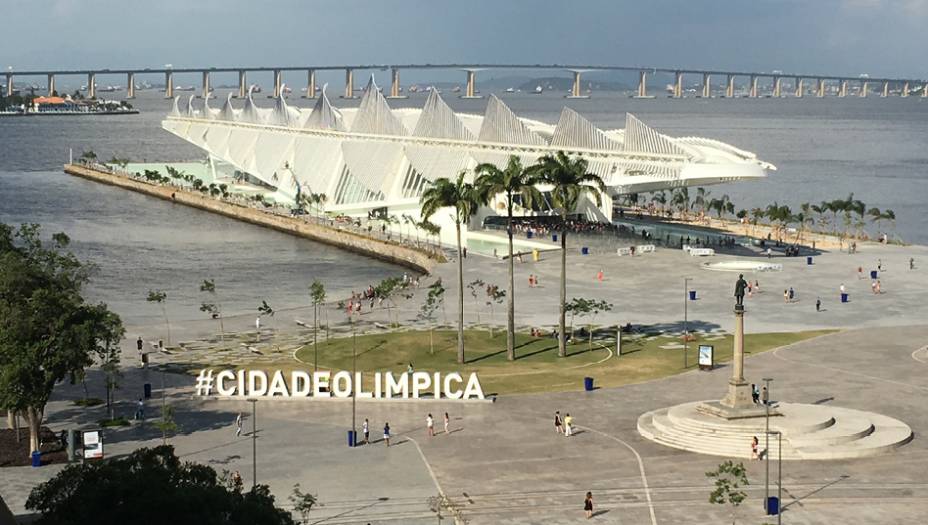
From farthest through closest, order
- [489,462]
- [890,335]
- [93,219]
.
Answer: [93,219] → [890,335] → [489,462]

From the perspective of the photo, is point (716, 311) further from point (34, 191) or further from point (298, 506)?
point (34, 191)

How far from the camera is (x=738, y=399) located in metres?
51.8

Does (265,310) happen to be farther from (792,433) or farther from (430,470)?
(792,433)

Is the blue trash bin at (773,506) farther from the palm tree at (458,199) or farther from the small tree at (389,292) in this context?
the small tree at (389,292)

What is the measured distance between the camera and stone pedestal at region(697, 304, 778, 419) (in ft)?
169

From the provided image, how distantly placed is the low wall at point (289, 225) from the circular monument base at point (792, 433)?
4813 cm

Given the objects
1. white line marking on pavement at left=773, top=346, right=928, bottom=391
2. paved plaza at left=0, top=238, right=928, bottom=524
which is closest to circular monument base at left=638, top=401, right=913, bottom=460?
paved plaza at left=0, top=238, right=928, bottom=524

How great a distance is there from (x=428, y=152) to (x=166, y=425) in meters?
84.2

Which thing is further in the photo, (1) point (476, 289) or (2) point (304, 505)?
(1) point (476, 289)

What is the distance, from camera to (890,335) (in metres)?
70.9

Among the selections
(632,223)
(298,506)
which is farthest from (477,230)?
(298,506)

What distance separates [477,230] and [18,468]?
6763 cm

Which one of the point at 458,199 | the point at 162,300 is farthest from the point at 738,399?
the point at 162,300

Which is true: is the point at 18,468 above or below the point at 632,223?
below
